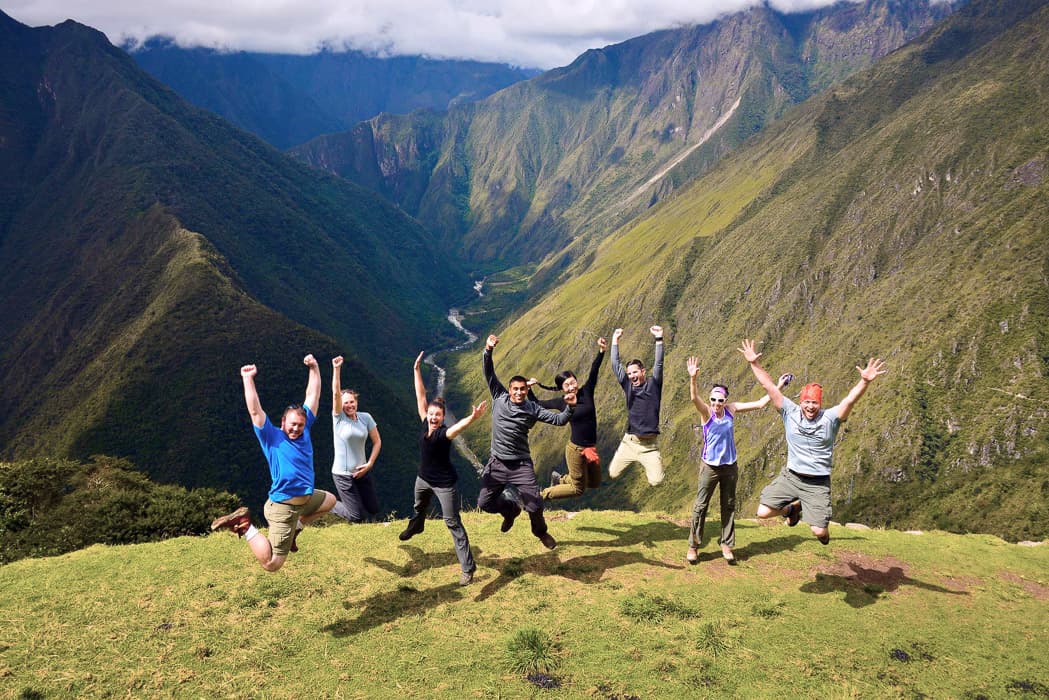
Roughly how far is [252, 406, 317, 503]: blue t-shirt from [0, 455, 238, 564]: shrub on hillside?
25.5 feet

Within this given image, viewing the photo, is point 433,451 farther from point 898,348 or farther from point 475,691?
point 898,348

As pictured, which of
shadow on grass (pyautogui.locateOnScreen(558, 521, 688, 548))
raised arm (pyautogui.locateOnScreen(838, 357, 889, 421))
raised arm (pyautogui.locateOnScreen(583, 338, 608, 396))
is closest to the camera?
raised arm (pyautogui.locateOnScreen(838, 357, 889, 421))

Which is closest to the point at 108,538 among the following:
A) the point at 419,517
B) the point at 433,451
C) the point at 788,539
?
the point at 419,517

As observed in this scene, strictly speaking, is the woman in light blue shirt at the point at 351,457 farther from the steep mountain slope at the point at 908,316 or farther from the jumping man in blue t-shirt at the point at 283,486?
the steep mountain slope at the point at 908,316

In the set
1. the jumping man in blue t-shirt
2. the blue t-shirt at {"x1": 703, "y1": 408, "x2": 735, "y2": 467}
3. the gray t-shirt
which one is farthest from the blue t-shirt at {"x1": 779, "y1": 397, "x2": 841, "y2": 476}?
the jumping man in blue t-shirt

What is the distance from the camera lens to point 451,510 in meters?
12.5

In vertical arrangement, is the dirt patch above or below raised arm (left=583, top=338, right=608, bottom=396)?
below

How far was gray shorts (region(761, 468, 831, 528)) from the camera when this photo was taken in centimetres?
1242

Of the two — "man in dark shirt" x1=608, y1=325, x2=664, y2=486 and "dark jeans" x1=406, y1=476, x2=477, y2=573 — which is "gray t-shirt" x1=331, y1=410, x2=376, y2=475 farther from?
"man in dark shirt" x1=608, y1=325, x2=664, y2=486

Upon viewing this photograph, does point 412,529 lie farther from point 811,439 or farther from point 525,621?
point 811,439

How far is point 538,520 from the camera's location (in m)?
13.1

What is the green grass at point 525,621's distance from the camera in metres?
9.87

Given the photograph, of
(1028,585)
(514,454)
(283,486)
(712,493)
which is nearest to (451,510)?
(514,454)

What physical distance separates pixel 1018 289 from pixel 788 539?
130 m
